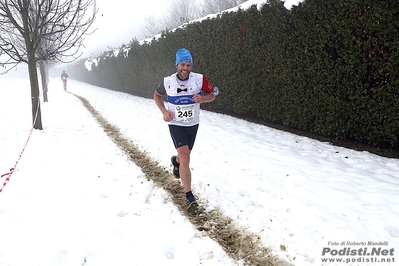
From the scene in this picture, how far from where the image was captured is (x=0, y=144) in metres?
7.71

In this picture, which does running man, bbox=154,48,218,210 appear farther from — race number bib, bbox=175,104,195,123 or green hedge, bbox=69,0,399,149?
green hedge, bbox=69,0,399,149

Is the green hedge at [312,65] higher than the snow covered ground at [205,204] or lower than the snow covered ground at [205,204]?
higher

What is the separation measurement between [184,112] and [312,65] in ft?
13.2

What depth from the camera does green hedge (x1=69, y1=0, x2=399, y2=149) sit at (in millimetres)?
5246

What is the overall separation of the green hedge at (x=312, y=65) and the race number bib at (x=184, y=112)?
370 centimetres

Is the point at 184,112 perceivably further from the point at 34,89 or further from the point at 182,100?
the point at 34,89

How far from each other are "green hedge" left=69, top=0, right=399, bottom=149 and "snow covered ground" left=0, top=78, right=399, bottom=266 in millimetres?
745

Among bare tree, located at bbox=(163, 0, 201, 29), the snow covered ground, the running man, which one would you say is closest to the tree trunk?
the snow covered ground

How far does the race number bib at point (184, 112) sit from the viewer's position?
415 centimetres

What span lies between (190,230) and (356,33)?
496 cm

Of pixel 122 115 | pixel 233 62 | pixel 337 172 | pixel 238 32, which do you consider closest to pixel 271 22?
pixel 238 32

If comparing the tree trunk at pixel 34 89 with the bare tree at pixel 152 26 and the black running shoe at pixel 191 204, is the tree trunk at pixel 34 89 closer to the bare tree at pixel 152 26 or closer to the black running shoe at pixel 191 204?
the black running shoe at pixel 191 204

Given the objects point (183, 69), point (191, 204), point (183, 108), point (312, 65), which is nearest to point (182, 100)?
point (183, 108)

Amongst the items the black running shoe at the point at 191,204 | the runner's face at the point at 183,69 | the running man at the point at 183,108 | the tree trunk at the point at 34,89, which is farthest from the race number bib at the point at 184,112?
the tree trunk at the point at 34,89
